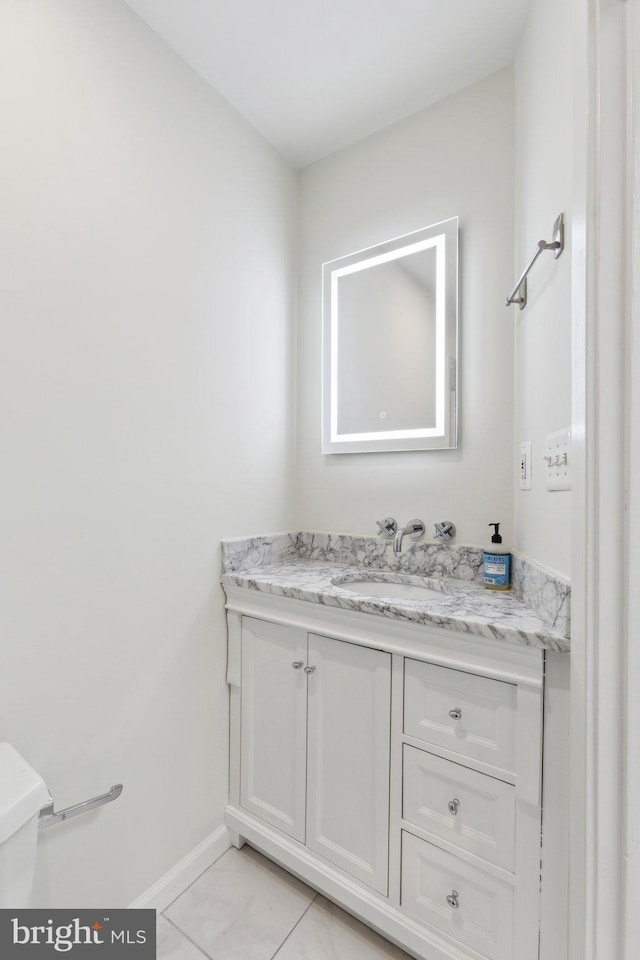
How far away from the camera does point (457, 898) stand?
1.02 metres

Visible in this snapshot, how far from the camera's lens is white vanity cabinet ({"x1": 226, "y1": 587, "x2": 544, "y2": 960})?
94cm

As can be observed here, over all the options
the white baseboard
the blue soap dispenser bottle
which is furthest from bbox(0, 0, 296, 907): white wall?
the blue soap dispenser bottle

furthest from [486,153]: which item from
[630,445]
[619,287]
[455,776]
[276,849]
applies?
[276,849]

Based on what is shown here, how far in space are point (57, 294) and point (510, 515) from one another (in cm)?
143

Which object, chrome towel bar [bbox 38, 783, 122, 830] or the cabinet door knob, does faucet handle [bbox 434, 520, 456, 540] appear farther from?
chrome towel bar [bbox 38, 783, 122, 830]

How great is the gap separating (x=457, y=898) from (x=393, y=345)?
5.32 ft

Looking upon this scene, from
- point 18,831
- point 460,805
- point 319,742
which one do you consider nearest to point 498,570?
point 460,805

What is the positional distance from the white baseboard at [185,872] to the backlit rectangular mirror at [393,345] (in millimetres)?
1398

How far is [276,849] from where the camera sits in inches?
52.2

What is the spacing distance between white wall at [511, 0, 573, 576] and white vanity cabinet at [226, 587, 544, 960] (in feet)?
1.21

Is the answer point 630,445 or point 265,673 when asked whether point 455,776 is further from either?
point 630,445

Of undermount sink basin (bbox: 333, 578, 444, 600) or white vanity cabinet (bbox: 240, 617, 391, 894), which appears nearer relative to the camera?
white vanity cabinet (bbox: 240, 617, 391, 894)

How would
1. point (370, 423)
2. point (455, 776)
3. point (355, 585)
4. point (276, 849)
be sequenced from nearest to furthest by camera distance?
point (455, 776) → point (276, 849) → point (355, 585) → point (370, 423)

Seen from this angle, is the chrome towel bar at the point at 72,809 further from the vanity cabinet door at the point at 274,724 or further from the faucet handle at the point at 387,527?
the faucet handle at the point at 387,527
